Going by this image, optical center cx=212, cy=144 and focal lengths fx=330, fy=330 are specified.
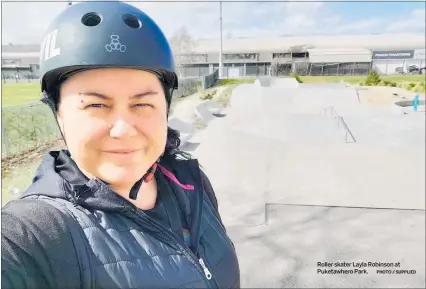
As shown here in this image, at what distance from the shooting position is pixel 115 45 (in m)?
0.54

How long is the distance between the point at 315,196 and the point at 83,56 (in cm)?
239

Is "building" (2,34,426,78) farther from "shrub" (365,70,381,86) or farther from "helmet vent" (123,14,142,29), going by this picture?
"helmet vent" (123,14,142,29)

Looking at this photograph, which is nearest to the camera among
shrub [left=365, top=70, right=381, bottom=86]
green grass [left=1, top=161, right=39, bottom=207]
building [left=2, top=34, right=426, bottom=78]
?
green grass [left=1, top=161, right=39, bottom=207]

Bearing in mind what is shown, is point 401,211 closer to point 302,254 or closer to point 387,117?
point 302,254

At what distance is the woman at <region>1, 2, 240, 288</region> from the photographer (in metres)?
0.46

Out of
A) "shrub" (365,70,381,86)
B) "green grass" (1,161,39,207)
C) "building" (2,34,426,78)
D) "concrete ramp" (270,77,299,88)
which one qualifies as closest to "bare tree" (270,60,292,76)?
"building" (2,34,426,78)

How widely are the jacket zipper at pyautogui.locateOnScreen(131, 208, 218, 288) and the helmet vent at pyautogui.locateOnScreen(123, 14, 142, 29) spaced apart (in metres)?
0.33

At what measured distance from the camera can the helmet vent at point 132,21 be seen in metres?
0.60

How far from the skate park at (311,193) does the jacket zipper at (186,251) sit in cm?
120

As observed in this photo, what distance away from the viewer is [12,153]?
1.41m

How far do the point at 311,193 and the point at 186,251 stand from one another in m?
2.23

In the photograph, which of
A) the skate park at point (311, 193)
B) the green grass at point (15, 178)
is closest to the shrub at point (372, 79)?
the skate park at point (311, 193)

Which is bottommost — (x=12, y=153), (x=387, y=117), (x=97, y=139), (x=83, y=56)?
(x=387, y=117)

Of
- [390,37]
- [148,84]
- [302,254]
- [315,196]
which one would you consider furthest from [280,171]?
[148,84]
